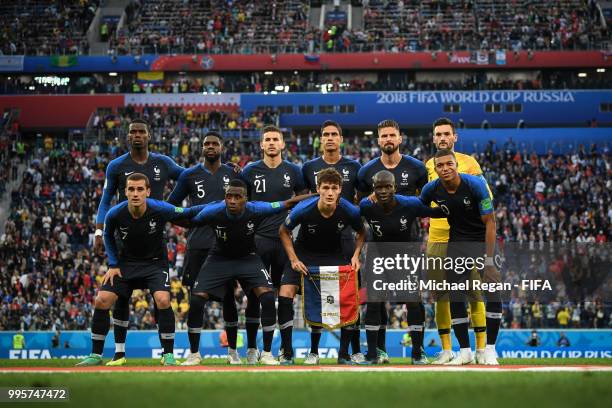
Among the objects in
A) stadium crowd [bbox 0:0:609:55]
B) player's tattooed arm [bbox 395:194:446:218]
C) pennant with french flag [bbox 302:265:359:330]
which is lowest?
pennant with french flag [bbox 302:265:359:330]

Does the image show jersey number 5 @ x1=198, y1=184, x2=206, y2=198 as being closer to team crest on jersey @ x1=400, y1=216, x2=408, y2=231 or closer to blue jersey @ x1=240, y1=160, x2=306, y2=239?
blue jersey @ x1=240, y1=160, x2=306, y2=239

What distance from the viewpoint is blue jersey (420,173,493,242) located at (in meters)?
11.9

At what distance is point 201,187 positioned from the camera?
13633mm

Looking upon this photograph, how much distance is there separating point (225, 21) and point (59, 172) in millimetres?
23791

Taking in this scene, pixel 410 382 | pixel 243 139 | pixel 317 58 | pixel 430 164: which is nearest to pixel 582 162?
pixel 243 139

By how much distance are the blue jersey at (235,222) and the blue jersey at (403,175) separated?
1.21 m

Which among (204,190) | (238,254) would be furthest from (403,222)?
(204,190)

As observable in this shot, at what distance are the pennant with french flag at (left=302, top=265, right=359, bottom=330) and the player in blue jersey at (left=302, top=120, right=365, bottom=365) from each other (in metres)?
0.33

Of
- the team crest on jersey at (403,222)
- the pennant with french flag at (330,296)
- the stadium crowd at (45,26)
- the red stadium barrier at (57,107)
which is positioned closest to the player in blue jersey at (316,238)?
the pennant with french flag at (330,296)

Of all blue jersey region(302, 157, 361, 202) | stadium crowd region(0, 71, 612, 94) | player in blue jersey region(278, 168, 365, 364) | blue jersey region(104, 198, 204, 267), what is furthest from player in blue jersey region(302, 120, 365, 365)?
stadium crowd region(0, 71, 612, 94)

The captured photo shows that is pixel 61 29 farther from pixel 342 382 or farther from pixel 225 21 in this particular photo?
pixel 342 382

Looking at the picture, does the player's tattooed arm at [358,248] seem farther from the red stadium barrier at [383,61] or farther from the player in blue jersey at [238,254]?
the red stadium barrier at [383,61]

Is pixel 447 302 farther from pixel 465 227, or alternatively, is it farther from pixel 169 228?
pixel 169 228

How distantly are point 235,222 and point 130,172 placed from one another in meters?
1.86
